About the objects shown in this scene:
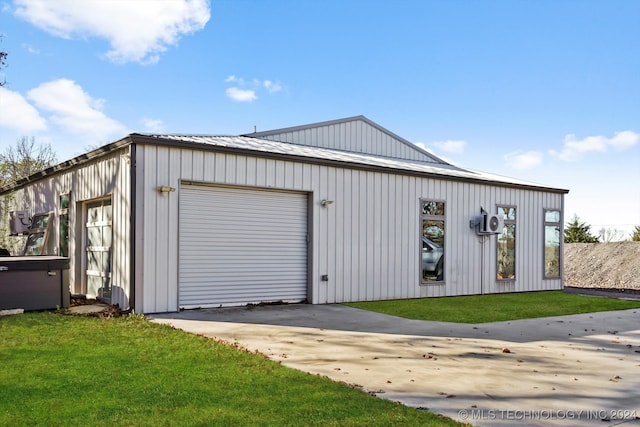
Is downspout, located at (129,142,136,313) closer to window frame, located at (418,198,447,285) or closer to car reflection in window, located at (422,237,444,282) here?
window frame, located at (418,198,447,285)

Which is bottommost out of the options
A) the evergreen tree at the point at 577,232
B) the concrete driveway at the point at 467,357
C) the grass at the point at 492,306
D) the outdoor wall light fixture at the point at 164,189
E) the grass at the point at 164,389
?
the grass at the point at 492,306

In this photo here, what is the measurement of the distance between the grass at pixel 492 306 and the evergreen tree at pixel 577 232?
13274mm

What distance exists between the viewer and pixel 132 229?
7.66 m

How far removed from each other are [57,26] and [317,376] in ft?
42.6

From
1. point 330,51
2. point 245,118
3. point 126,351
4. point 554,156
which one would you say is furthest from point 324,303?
point 554,156

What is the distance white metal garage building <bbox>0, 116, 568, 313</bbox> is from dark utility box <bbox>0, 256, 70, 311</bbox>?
2.62 feet

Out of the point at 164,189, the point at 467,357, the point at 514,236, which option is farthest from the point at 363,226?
the point at 467,357

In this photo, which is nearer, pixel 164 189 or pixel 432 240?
pixel 164 189

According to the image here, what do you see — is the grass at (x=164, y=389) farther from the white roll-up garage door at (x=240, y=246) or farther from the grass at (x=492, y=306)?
the grass at (x=492, y=306)

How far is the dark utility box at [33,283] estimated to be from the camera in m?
7.66

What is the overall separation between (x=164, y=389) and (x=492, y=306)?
7.73m

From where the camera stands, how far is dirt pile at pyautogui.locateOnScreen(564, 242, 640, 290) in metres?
17.0

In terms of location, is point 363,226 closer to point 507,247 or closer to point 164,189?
point 164,189

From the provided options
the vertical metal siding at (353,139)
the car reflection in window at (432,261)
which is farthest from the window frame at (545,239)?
the car reflection in window at (432,261)
